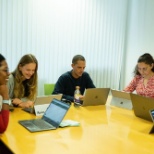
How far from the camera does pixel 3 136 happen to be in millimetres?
1731

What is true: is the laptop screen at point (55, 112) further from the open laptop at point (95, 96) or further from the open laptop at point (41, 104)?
the open laptop at point (95, 96)

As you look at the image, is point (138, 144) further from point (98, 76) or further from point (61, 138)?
point (98, 76)

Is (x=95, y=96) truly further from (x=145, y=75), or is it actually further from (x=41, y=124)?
(x=41, y=124)

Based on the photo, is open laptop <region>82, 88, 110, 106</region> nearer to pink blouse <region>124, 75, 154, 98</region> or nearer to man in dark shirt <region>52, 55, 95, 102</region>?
man in dark shirt <region>52, 55, 95, 102</region>

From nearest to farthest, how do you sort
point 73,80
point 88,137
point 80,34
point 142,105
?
point 88,137
point 142,105
point 73,80
point 80,34

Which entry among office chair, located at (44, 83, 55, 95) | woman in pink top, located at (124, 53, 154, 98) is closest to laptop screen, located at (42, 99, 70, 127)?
office chair, located at (44, 83, 55, 95)

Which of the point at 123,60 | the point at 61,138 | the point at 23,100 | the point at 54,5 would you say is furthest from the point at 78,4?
the point at 61,138

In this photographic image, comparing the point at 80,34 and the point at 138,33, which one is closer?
the point at 80,34

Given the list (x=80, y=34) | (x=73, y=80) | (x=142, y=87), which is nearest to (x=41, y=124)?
(x=73, y=80)

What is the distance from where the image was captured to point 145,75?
3238 millimetres

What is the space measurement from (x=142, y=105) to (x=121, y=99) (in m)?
0.55

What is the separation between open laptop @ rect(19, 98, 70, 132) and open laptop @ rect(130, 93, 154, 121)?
2.34 ft

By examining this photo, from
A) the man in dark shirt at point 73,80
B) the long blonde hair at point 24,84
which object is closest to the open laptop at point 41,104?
the long blonde hair at point 24,84

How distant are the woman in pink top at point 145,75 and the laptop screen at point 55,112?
1.45 m
